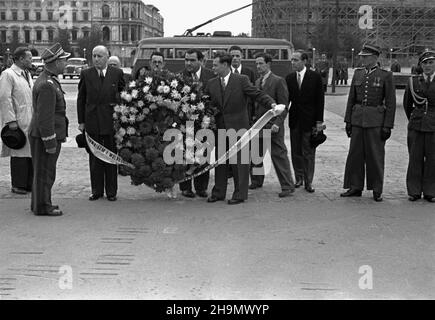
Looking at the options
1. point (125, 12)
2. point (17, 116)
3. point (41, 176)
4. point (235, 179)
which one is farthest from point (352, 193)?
point (125, 12)

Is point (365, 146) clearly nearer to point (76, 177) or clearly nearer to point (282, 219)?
point (282, 219)

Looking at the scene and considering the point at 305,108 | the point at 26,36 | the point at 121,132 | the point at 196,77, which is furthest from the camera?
the point at 26,36

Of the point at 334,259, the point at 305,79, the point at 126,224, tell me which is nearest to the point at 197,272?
the point at 334,259

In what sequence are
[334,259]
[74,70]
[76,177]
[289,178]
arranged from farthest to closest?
[74,70] → [76,177] → [289,178] → [334,259]

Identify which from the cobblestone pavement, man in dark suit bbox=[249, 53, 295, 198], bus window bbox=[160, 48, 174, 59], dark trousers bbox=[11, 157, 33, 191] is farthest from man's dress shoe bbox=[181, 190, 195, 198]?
bus window bbox=[160, 48, 174, 59]

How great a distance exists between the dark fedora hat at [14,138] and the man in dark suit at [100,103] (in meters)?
1.07

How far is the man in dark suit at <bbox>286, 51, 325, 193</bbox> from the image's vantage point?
916 cm

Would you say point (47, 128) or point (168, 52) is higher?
point (168, 52)

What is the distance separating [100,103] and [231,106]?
1.77 meters

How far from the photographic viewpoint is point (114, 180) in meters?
8.45

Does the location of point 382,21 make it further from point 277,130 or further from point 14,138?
point 14,138

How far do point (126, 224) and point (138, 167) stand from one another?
3.96 feet

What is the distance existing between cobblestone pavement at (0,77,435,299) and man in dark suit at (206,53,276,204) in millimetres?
269

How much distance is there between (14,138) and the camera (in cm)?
879
